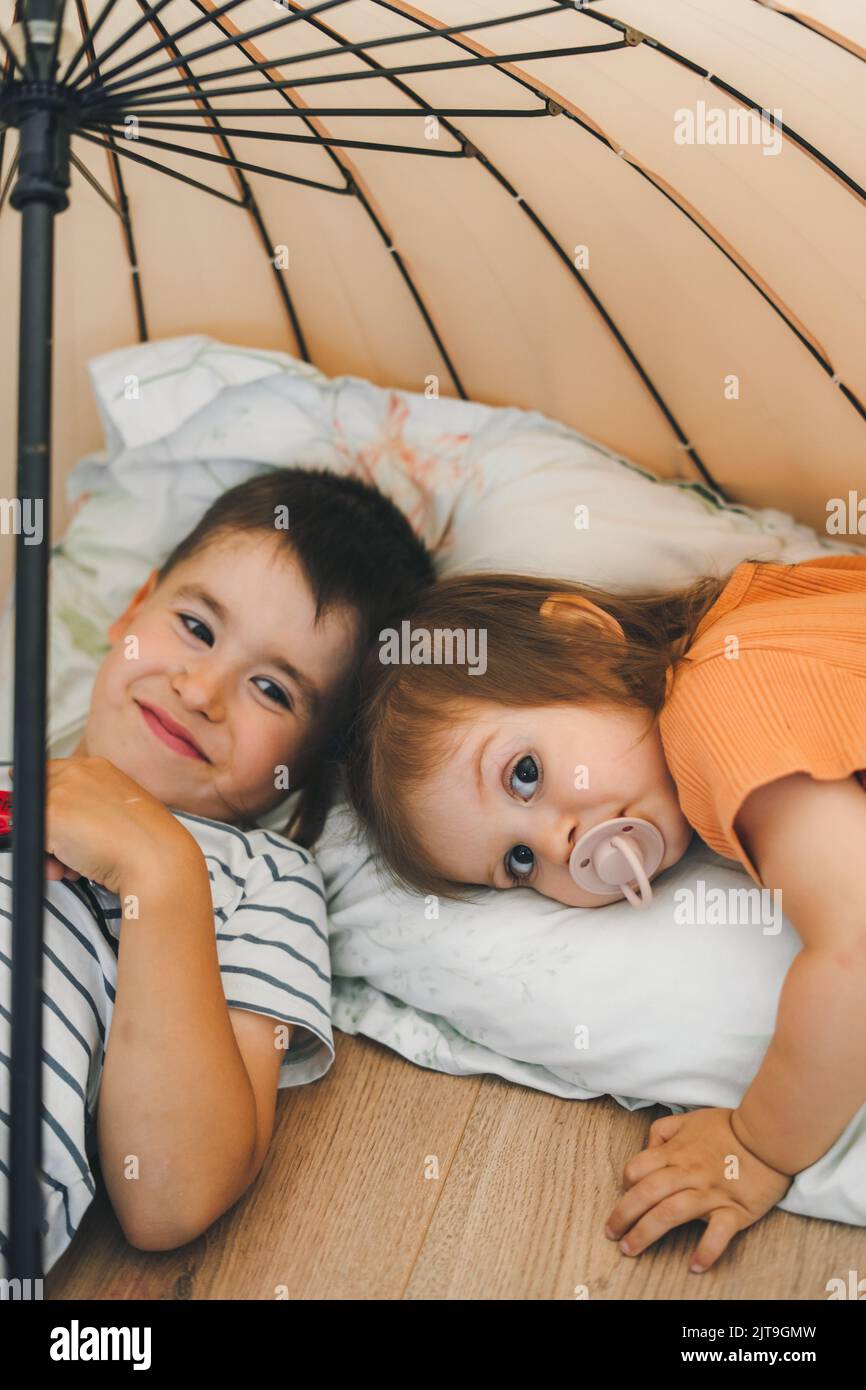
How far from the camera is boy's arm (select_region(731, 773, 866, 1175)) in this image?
2.93 ft

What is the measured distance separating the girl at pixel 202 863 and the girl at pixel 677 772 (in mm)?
107

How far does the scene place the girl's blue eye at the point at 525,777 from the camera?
1.09 m

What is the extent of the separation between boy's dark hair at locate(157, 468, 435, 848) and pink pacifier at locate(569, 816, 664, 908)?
0.34 m

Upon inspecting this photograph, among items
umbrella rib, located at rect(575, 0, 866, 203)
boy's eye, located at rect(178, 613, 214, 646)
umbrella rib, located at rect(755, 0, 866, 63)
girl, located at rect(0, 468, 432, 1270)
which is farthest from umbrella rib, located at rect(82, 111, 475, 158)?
boy's eye, located at rect(178, 613, 214, 646)

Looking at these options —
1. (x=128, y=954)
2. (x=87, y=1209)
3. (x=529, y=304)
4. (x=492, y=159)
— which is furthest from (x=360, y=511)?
(x=87, y=1209)

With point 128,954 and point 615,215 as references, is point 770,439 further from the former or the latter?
point 128,954

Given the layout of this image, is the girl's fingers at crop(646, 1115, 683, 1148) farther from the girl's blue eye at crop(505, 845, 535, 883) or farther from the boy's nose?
the boy's nose

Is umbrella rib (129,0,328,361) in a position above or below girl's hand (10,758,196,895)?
above

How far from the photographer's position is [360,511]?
145 centimetres

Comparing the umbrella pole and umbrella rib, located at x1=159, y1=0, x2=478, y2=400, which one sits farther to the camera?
umbrella rib, located at x1=159, y1=0, x2=478, y2=400

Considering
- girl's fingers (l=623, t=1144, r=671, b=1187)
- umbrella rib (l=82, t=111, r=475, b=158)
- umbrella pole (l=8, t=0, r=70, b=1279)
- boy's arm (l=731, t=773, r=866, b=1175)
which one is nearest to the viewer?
umbrella pole (l=8, t=0, r=70, b=1279)

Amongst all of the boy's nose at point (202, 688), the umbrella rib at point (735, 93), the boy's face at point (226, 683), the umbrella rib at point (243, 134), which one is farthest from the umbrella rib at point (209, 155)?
the boy's nose at point (202, 688)
